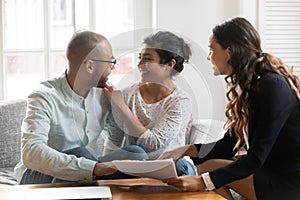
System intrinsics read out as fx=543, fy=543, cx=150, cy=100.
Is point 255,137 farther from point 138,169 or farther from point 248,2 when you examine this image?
point 248,2

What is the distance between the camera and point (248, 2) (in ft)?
11.5

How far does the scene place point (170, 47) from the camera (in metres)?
2.04

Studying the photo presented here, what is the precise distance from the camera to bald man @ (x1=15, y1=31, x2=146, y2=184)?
196cm

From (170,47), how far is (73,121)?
1.66 feet

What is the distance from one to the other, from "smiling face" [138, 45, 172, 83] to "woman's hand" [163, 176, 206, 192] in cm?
38

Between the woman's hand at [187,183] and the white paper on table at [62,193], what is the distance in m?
0.23

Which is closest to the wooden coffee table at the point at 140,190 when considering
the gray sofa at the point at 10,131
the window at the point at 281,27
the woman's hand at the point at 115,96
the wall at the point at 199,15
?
the woman's hand at the point at 115,96

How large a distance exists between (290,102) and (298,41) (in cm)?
Answer: 173

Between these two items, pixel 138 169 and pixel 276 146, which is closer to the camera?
pixel 138 169

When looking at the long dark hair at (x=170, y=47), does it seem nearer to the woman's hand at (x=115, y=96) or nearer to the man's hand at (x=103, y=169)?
the woman's hand at (x=115, y=96)

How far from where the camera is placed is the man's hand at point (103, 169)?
195 cm

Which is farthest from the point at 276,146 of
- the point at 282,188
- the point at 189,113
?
the point at 189,113

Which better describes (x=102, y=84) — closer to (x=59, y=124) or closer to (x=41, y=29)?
(x=59, y=124)

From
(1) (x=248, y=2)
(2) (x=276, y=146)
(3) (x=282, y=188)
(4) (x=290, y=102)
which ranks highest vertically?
(1) (x=248, y=2)
